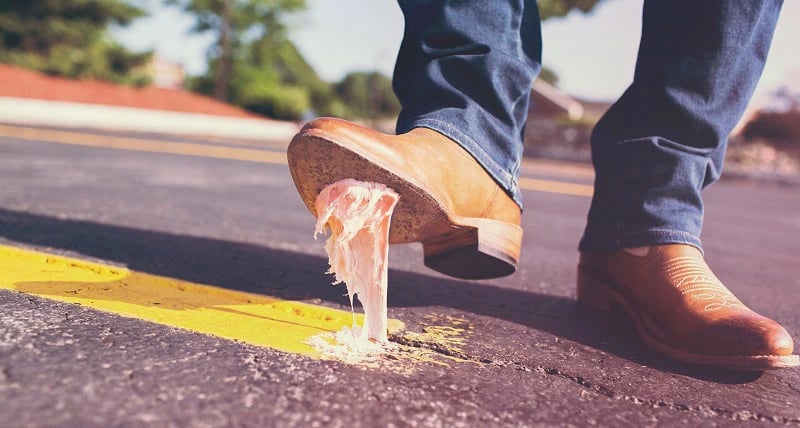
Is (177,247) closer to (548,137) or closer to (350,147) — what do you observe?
(350,147)

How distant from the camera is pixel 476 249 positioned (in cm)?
130

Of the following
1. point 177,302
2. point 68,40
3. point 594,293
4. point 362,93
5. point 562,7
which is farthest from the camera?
point 362,93

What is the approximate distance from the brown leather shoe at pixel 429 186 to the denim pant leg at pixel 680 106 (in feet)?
0.92

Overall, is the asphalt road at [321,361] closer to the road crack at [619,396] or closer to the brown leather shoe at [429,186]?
the road crack at [619,396]

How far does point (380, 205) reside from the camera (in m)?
1.11

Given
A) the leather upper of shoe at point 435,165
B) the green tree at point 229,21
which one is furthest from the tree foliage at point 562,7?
the green tree at point 229,21

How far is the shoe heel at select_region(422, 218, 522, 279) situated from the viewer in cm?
130

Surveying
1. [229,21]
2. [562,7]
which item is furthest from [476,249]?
[229,21]

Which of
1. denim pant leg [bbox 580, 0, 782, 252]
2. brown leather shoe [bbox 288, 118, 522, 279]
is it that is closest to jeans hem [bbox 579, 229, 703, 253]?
denim pant leg [bbox 580, 0, 782, 252]

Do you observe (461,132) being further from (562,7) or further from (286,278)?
(562,7)

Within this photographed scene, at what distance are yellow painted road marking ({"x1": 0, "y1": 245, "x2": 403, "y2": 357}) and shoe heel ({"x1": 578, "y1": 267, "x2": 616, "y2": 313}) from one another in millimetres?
554

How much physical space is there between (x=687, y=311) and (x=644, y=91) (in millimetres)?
511

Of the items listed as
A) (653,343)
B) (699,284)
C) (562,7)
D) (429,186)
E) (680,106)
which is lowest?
(653,343)

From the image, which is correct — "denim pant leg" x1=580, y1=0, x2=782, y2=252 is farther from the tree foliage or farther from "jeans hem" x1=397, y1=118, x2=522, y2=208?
the tree foliage
